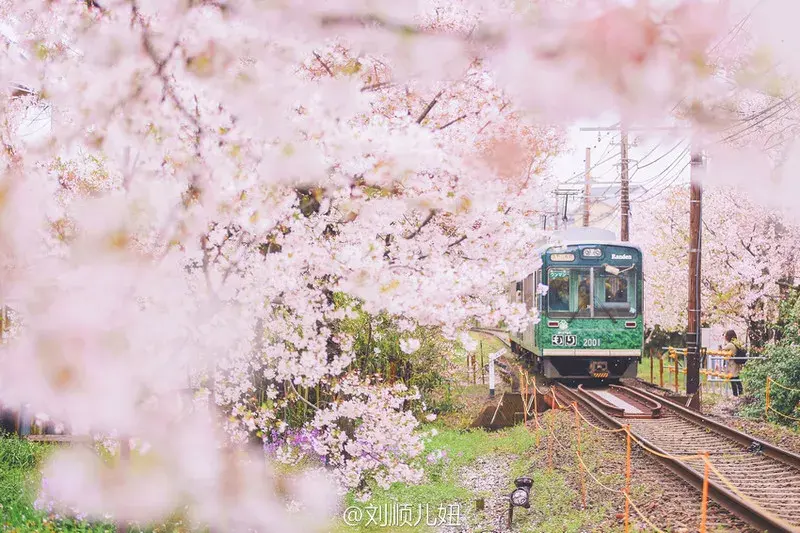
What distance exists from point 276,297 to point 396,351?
6.77m

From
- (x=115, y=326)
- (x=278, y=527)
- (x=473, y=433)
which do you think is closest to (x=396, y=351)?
(x=473, y=433)

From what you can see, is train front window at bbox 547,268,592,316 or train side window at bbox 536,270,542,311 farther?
train side window at bbox 536,270,542,311

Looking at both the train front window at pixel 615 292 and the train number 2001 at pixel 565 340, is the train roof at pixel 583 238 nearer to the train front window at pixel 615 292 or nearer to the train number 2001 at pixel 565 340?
the train front window at pixel 615 292

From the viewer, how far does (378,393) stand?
735cm

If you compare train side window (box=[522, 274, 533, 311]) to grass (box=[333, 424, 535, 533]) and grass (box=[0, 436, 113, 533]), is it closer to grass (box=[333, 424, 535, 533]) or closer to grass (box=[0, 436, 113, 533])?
grass (box=[333, 424, 535, 533])

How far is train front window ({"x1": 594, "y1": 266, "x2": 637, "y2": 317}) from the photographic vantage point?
1459 cm

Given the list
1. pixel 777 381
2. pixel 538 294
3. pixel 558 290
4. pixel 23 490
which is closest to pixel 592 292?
pixel 558 290

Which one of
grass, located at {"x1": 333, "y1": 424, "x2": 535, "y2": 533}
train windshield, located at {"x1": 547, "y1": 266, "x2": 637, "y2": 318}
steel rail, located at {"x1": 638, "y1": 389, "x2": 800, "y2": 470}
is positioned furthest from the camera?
train windshield, located at {"x1": 547, "y1": 266, "x2": 637, "y2": 318}

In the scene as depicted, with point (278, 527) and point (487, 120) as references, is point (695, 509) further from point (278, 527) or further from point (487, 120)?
point (278, 527)

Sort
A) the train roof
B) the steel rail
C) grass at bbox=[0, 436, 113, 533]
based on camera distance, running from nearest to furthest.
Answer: grass at bbox=[0, 436, 113, 533]
the steel rail
the train roof

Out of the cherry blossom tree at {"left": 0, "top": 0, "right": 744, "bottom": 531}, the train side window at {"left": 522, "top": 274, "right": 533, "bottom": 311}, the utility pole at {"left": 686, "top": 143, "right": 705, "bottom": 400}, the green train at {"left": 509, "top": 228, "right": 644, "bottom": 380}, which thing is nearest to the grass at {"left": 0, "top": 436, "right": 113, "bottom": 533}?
the cherry blossom tree at {"left": 0, "top": 0, "right": 744, "bottom": 531}

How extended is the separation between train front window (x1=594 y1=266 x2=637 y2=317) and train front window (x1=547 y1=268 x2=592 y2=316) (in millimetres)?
197

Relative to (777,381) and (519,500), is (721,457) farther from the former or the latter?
(777,381)

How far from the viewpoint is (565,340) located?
14.8 m
